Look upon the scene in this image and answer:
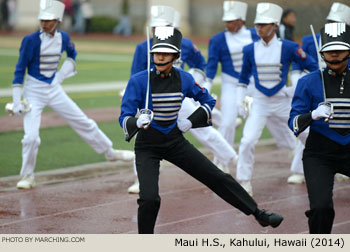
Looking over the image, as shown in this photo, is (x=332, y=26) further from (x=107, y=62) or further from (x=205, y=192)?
(x=107, y=62)

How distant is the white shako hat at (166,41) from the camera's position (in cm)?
696

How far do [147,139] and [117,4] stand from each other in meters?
35.2

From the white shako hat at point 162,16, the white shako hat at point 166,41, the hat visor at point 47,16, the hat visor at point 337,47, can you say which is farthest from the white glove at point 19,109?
the hat visor at point 337,47

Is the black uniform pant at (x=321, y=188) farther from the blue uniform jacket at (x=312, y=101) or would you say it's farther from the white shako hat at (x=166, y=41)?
the white shako hat at (x=166, y=41)

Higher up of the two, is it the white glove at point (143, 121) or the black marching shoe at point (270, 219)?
the white glove at point (143, 121)

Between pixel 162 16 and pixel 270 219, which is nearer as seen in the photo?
pixel 270 219

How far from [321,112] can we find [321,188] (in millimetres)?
620

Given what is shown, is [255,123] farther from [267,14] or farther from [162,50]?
[162,50]

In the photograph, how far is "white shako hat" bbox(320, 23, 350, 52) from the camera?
6773 mm

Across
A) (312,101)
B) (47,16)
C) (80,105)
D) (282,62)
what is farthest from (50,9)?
(80,105)

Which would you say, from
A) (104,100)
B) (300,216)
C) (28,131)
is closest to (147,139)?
(300,216)

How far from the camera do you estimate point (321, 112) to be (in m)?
6.55

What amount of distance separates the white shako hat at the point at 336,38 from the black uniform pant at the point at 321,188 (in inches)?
36.7

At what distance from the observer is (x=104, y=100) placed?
17.6 m
